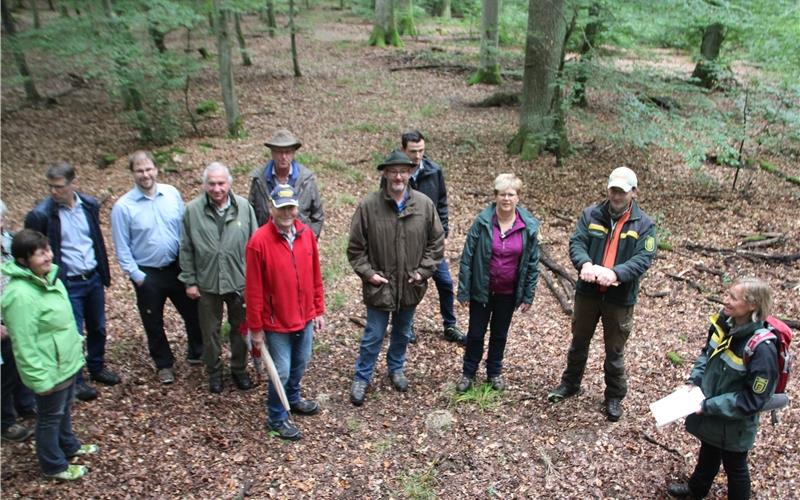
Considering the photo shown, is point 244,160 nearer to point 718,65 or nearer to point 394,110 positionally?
point 394,110

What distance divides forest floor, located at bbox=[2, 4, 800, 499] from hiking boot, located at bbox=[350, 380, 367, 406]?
0.25 feet

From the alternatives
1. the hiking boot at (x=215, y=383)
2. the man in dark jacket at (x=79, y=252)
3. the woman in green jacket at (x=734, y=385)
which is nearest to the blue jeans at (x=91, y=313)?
A: the man in dark jacket at (x=79, y=252)

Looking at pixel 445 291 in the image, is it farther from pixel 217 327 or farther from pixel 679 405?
pixel 679 405

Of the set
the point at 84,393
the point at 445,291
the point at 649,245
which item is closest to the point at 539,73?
the point at 445,291

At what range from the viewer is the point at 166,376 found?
5160 mm

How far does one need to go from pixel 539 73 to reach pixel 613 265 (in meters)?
Answer: 7.85

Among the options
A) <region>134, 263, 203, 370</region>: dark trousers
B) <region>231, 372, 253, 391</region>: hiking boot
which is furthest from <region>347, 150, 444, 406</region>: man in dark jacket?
<region>134, 263, 203, 370</region>: dark trousers

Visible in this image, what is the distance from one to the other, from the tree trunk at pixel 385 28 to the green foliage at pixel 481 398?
2072cm

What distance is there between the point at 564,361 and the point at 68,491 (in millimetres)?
4480

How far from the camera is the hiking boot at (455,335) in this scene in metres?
6.17

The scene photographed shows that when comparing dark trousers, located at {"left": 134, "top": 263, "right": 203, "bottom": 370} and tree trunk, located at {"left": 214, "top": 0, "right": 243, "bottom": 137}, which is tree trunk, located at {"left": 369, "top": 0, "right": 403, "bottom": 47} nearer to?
tree trunk, located at {"left": 214, "top": 0, "right": 243, "bottom": 137}

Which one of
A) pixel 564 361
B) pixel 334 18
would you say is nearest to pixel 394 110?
pixel 564 361

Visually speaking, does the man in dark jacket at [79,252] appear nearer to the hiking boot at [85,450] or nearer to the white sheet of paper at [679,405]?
the hiking boot at [85,450]

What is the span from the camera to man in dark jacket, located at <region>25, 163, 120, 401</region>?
450 centimetres
